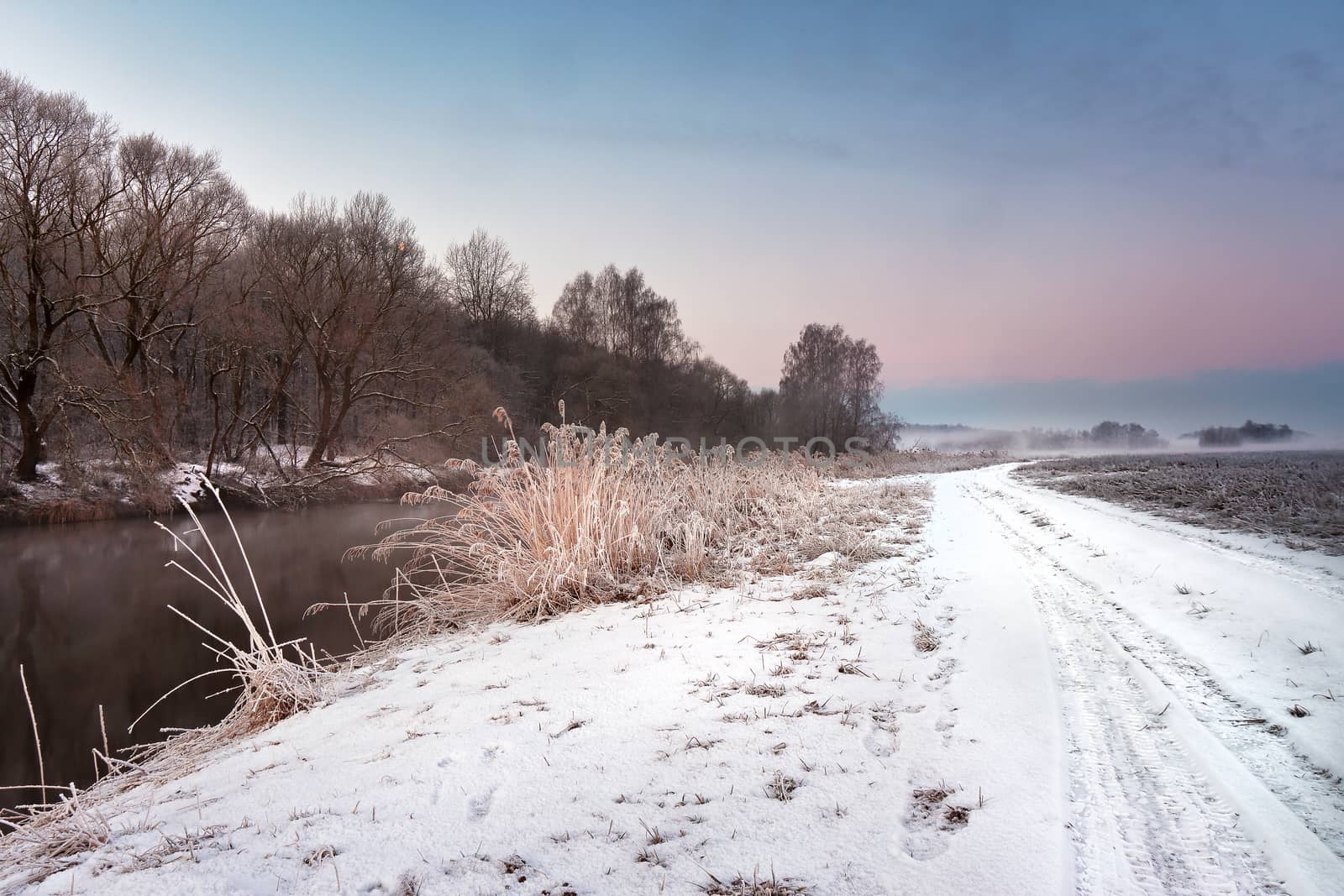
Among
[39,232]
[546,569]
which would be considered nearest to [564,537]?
[546,569]

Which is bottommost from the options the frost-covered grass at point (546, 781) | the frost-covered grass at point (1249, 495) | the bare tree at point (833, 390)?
the frost-covered grass at point (546, 781)

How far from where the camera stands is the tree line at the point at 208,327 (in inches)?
560

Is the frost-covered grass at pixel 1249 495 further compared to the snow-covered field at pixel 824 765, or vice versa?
the frost-covered grass at pixel 1249 495

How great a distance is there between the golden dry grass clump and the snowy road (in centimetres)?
199

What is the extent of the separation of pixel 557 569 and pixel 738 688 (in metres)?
2.15

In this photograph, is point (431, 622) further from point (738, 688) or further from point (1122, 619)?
point (1122, 619)

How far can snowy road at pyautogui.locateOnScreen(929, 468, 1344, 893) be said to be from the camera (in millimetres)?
1230

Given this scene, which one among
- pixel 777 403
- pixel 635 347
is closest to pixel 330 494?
pixel 635 347

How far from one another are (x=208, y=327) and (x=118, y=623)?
15081 mm

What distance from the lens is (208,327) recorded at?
1830cm

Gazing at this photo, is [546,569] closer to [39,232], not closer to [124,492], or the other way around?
[124,492]

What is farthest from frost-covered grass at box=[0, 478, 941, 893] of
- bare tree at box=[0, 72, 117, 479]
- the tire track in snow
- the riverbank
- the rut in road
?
bare tree at box=[0, 72, 117, 479]

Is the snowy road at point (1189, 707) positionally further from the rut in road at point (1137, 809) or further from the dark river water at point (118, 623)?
the dark river water at point (118, 623)

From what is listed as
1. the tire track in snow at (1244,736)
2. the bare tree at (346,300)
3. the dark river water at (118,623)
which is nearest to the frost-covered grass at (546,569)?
the dark river water at (118,623)
